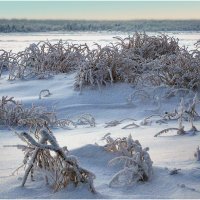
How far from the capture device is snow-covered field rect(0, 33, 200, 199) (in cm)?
219

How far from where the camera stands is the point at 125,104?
5.10 metres

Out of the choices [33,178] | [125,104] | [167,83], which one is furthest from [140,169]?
[167,83]

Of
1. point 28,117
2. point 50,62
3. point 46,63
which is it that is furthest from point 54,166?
point 46,63

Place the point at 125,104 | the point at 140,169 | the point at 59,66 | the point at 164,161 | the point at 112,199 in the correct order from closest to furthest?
the point at 112,199
the point at 140,169
the point at 164,161
the point at 125,104
the point at 59,66

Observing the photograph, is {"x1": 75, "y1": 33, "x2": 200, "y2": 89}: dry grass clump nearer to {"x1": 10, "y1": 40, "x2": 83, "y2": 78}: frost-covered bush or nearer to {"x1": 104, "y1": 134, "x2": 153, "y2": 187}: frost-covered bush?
{"x1": 10, "y1": 40, "x2": 83, "y2": 78}: frost-covered bush

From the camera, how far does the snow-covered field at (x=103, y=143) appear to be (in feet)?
7.18

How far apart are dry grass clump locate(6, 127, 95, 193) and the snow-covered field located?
4cm

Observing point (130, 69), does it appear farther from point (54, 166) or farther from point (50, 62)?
point (54, 166)

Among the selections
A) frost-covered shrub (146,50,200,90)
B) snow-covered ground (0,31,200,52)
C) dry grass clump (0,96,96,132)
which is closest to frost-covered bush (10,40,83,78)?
frost-covered shrub (146,50,200,90)

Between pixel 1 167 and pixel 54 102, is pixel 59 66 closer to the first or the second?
pixel 54 102

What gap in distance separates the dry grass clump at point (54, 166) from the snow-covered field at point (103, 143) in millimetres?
37

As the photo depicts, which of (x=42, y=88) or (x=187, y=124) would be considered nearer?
(x=187, y=124)

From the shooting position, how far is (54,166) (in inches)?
88.2

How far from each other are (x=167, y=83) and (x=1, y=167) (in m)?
3.16
